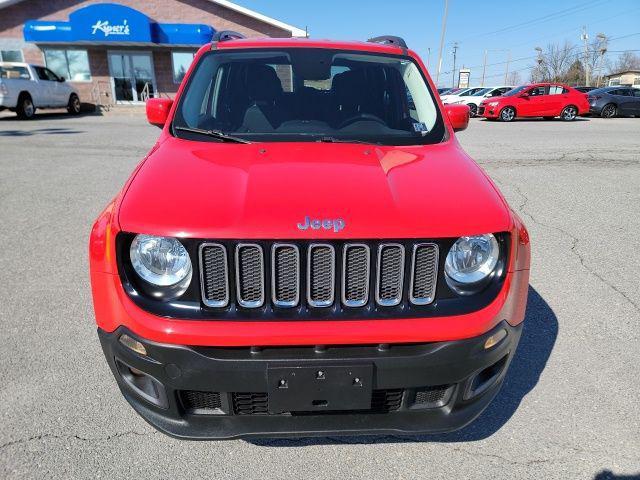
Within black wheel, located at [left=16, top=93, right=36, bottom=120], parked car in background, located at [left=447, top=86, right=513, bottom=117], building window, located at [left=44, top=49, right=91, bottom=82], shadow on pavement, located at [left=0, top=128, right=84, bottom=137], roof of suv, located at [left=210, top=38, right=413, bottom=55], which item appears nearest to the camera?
roof of suv, located at [left=210, top=38, right=413, bottom=55]

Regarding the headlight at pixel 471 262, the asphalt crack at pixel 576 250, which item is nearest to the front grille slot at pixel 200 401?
the headlight at pixel 471 262

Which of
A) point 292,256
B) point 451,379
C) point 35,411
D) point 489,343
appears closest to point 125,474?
point 35,411

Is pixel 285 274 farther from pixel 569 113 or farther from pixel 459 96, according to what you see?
pixel 459 96

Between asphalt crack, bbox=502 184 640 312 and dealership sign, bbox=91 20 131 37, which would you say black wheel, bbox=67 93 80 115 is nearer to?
dealership sign, bbox=91 20 131 37

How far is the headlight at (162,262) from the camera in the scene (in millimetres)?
1888

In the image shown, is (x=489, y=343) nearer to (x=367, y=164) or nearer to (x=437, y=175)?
(x=437, y=175)

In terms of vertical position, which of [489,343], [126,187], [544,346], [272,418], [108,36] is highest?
[108,36]

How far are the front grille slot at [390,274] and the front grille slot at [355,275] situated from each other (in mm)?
51

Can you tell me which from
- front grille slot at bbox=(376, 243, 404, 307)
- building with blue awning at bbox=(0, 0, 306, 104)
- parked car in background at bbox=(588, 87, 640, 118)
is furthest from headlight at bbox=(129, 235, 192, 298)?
parked car in background at bbox=(588, 87, 640, 118)

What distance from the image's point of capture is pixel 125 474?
6.97 ft

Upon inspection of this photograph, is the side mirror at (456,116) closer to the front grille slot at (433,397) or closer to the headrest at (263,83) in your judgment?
the headrest at (263,83)

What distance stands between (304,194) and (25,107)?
19.3 m

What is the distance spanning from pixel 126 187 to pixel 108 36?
25788 millimetres

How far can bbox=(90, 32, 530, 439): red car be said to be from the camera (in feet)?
5.87
